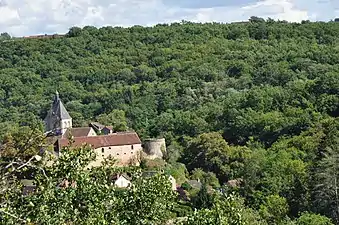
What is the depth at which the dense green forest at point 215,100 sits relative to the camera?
3284cm

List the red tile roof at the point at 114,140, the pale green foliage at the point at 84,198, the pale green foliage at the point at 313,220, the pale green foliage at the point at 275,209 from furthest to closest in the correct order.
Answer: the red tile roof at the point at 114,140, the pale green foliage at the point at 275,209, the pale green foliage at the point at 313,220, the pale green foliage at the point at 84,198

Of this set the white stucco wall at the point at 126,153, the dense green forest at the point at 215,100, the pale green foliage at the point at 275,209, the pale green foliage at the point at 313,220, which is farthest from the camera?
the white stucco wall at the point at 126,153

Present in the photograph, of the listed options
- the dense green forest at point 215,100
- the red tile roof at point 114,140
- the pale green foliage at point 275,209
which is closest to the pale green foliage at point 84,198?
the dense green forest at point 215,100

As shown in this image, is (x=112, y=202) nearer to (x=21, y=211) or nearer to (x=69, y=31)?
(x=21, y=211)

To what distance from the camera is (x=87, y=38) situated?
98750 millimetres

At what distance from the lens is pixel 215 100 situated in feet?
207

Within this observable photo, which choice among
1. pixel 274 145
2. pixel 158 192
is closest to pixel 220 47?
pixel 274 145

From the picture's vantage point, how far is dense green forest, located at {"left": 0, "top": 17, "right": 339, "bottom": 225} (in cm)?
3284

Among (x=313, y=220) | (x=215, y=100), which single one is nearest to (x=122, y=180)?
(x=313, y=220)

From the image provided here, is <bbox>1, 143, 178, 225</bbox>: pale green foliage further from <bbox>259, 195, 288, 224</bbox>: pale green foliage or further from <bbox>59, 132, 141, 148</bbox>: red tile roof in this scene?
<bbox>59, 132, 141, 148</bbox>: red tile roof

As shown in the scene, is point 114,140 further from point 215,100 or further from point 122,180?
point 215,100

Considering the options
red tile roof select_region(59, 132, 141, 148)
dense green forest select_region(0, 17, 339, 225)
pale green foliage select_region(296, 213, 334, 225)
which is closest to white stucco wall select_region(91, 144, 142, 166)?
red tile roof select_region(59, 132, 141, 148)

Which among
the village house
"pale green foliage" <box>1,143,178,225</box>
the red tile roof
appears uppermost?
"pale green foliage" <box>1,143,178,225</box>

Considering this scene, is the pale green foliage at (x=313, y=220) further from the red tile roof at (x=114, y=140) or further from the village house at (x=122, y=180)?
the red tile roof at (x=114, y=140)
